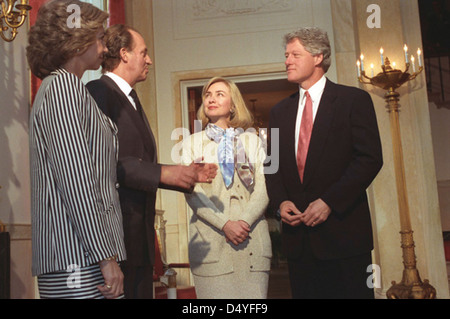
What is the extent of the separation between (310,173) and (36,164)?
114 cm

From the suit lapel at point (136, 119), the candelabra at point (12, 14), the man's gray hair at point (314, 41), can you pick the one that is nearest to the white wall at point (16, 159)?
the candelabra at point (12, 14)

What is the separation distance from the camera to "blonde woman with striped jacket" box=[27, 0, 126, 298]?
1408mm

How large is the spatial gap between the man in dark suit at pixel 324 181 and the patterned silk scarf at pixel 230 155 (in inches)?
15.5

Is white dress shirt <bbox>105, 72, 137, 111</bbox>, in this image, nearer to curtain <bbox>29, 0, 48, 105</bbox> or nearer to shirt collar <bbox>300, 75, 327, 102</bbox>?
shirt collar <bbox>300, 75, 327, 102</bbox>

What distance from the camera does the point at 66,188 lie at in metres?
1.40

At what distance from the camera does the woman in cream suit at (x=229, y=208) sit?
2.66 metres

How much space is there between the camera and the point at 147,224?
6.00 ft

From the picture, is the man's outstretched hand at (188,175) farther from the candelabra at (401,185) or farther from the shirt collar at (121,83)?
the candelabra at (401,185)

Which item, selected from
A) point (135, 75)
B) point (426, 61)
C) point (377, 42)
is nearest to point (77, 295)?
point (135, 75)

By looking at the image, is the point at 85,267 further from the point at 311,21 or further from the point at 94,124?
the point at 311,21

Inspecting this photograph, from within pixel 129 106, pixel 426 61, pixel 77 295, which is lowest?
pixel 77 295

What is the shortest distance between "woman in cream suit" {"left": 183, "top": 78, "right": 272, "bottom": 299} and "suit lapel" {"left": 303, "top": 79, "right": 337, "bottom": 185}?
1.85ft

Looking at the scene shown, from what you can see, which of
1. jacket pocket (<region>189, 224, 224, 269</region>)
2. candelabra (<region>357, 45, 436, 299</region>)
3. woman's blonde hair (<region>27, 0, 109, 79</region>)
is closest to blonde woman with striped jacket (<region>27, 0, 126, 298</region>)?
woman's blonde hair (<region>27, 0, 109, 79</region>)

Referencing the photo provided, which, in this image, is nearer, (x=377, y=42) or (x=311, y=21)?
(x=377, y=42)
